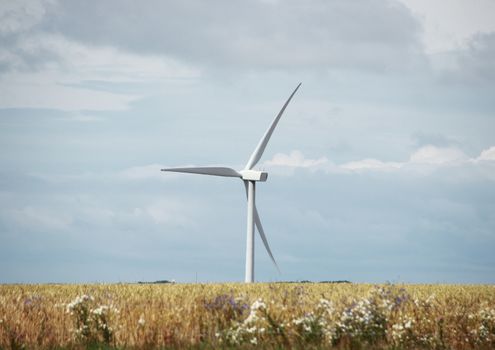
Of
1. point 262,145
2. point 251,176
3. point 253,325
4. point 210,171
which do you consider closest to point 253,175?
point 251,176

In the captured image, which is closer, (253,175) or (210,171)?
(210,171)

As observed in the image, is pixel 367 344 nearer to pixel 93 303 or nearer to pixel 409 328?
pixel 409 328

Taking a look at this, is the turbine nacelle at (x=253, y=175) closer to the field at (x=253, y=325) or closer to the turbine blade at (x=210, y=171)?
the turbine blade at (x=210, y=171)

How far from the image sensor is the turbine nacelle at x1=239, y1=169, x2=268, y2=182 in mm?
47844

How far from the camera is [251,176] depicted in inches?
1897

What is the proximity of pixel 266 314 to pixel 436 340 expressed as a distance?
14.6 ft

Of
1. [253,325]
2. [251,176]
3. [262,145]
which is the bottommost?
[253,325]

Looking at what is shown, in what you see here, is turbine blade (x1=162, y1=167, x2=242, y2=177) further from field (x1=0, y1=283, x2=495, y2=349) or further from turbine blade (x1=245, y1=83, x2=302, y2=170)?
field (x1=0, y1=283, x2=495, y2=349)

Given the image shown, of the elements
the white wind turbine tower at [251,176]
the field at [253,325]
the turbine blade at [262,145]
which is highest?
the turbine blade at [262,145]

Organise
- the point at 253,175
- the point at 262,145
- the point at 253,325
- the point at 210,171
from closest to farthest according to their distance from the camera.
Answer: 1. the point at 253,325
2. the point at 210,171
3. the point at 253,175
4. the point at 262,145

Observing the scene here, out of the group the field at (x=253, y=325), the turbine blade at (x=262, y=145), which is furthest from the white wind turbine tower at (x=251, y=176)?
the field at (x=253, y=325)

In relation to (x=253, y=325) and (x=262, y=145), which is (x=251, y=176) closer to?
(x=262, y=145)

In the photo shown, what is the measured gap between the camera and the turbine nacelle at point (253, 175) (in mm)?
47844

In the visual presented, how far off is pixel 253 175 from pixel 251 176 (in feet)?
0.51
